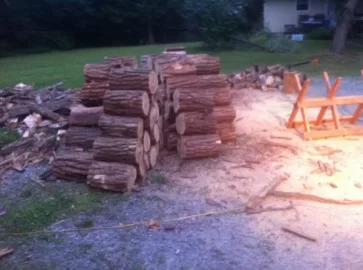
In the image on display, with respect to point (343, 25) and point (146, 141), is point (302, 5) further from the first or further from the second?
point (146, 141)

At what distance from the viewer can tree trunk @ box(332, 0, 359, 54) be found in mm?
18797

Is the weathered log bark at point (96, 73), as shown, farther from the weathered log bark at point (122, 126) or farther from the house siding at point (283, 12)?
the house siding at point (283, 12)

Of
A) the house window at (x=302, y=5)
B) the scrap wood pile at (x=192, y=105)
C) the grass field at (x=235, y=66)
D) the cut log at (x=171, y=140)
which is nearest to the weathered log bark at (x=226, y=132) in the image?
the scrap wood pile at (x=192, y=105)

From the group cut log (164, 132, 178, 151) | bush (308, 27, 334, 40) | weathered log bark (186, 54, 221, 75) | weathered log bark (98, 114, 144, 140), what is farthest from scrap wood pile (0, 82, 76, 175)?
bush (308, 27, 334, 40)

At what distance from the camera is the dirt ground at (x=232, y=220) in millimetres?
4234

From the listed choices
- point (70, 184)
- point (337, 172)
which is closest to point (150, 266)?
point (70, 184)

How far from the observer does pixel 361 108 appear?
8.09 metres

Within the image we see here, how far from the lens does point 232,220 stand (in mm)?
4984

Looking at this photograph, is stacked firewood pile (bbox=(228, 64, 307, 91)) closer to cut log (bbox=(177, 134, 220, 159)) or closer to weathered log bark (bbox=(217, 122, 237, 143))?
weathered log bark (bbox=(217, 122, 237, 143))

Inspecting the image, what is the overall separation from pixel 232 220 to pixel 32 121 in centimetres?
463

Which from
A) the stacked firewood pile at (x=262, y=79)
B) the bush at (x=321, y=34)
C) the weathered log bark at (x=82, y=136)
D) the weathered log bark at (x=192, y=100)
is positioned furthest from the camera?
the bush at (x=321, y=34)

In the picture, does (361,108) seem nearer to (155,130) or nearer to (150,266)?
(155,130)

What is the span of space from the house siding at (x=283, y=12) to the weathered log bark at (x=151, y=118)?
2479 cm

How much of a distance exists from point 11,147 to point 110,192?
2354mm
